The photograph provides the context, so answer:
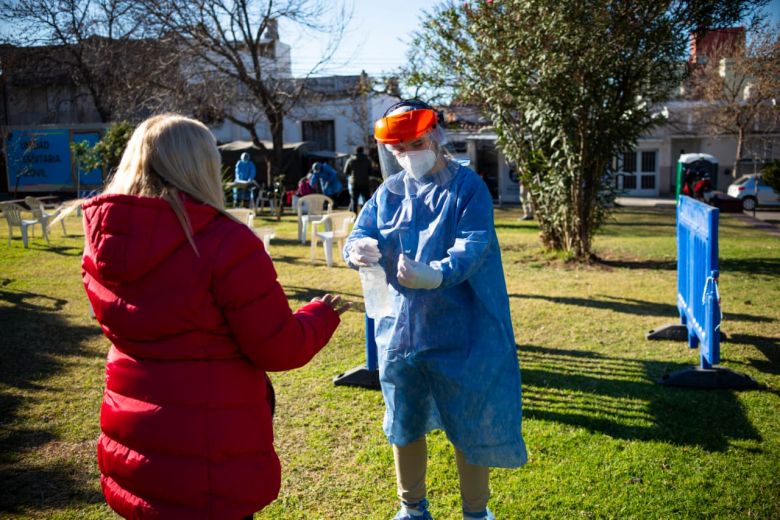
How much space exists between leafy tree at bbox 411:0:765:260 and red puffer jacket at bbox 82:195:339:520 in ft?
27.4

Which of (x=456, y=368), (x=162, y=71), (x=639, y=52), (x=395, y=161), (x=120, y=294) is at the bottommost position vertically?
(x=456, y=368)

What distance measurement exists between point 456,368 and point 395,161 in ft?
3.40

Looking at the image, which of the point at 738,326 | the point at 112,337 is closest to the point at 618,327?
the point at 738,326

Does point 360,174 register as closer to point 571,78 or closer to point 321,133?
point 571,78

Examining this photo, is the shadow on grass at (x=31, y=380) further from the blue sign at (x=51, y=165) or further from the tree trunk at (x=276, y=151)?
the blue sign at (x=51, y=165)

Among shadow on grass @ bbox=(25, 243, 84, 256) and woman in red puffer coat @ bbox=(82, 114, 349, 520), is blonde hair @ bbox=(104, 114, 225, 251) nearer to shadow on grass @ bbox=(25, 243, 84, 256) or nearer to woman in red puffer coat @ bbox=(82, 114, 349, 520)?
woman in red puffer coat @ bbox=(82, 114, 349, 520)

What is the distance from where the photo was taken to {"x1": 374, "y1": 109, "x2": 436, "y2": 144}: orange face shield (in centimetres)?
262

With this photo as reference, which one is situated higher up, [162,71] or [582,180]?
[162,71]

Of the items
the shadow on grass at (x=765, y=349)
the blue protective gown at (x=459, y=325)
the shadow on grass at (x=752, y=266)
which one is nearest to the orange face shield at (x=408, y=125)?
the blue protective gown at (x=459, y=325)

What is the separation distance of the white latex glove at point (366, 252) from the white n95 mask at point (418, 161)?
0.36m

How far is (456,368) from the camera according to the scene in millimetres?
2543

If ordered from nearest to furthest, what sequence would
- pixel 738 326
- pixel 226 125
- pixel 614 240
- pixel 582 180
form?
pixel 738 326
pixel 582 180
pixel 614 240
pixel 226 125

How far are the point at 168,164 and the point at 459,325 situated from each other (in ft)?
4.23

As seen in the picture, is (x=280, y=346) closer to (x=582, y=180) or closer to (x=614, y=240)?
(x=582, y=180)
